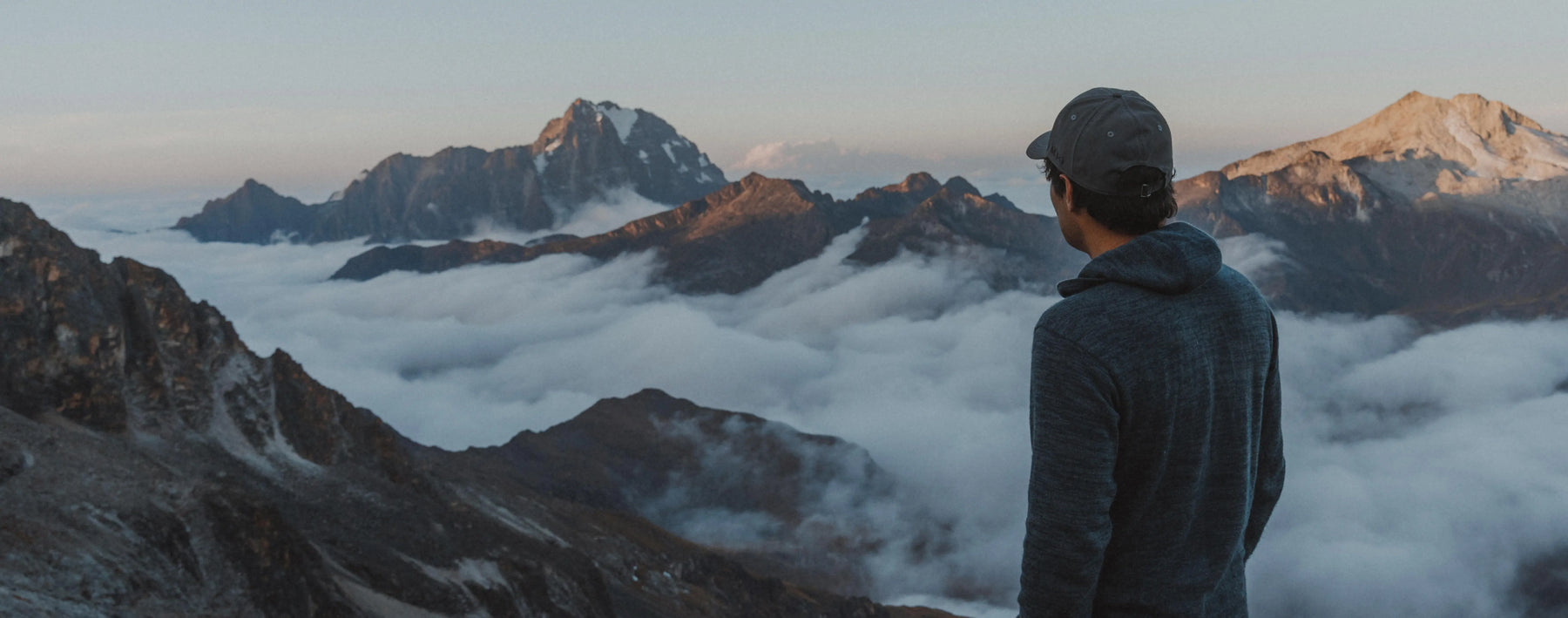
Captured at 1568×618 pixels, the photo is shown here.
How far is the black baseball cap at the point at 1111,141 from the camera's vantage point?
3482mm

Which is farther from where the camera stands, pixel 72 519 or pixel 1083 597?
pixel 72 519

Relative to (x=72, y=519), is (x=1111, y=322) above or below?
above

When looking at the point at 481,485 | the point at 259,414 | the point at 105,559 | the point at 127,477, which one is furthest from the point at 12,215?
the point at 481,485

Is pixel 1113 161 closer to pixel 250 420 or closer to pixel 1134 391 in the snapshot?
pixel 1134 391

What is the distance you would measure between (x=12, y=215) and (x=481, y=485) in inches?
2071

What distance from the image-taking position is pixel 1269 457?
172 inches

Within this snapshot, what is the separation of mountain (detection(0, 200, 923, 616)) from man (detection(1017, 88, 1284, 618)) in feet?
89.3

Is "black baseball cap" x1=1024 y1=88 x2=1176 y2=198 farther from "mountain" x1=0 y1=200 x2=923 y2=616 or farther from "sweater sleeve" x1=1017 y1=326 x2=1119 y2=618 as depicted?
"mountain" x1=0 y1=200 x2=923 y2=616

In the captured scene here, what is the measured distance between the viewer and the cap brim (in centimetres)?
381

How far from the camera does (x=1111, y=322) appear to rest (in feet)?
10.6

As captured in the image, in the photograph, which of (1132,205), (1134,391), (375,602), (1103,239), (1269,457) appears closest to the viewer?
(1134,391)

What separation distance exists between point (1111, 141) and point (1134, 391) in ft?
3.07

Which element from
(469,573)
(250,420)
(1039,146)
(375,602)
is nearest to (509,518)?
(250,420)

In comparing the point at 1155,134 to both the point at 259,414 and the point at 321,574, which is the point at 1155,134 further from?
the point at 259,414
